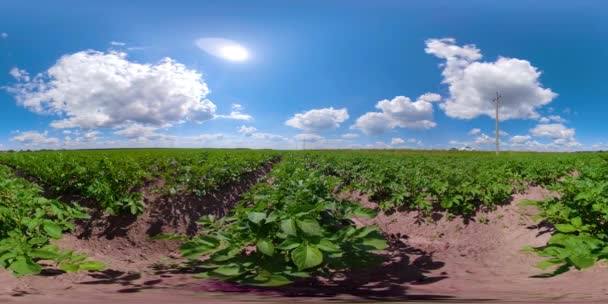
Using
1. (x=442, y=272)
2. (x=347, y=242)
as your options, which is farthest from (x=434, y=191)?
(x=347, y=242)

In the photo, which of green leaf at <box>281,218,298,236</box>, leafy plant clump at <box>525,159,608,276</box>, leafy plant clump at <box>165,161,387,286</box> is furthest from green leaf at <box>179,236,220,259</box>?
leafy plant clump at <box>525,159,608,276</box>

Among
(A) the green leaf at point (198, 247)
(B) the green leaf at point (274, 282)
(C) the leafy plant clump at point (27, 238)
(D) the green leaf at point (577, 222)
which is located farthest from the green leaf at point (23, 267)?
(D) the green leaf at point (577, 222)

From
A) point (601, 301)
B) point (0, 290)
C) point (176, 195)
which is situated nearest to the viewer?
point (601, 301)

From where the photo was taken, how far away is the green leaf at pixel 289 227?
10.2 ft

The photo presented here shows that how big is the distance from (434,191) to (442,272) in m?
3.29

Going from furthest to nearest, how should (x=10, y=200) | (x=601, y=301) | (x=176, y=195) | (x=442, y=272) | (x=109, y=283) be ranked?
(x=176, y=195) < (x=442, y=272) < (x=10, y=200) < (x=109, y=283) < (x=601, y=301)

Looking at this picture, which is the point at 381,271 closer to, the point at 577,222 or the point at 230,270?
the point at 230,270

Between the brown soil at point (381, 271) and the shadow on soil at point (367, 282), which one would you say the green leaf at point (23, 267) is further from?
the shadow on soil at point (367, 282)

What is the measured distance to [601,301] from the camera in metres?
2.52

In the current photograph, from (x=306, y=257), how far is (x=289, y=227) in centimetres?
33

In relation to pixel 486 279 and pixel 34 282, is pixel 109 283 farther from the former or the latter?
pixel 486 279

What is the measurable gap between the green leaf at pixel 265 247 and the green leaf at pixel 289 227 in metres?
0.18

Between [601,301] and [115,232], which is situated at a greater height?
[601,301]

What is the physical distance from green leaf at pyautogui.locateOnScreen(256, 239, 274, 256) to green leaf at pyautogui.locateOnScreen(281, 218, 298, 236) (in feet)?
0.58
